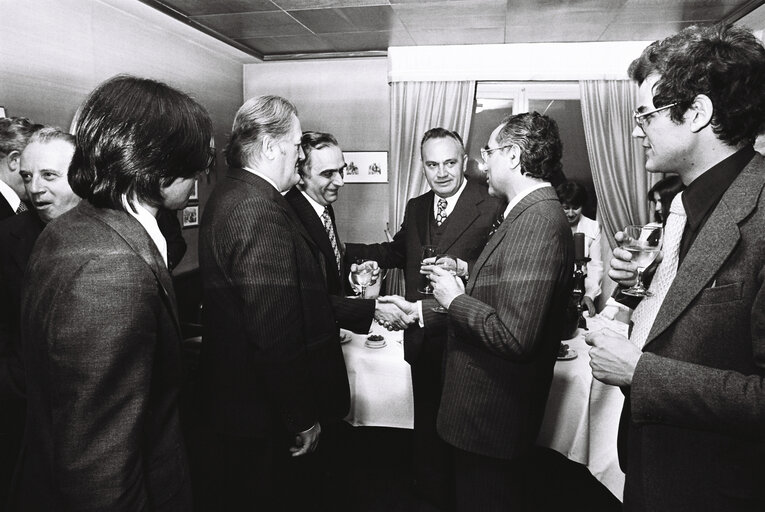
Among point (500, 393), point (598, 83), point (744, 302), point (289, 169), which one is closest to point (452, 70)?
point (598, 83)

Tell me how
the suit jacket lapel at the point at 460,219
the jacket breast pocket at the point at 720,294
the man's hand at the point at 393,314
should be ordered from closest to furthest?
the jacket breast pocket at the point at 720,294 → the man's hand at the point at 393,314 → the suit jacket lapel at the point at 460,219

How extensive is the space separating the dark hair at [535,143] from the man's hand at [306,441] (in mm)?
1299

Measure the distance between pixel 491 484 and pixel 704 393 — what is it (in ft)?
3.38

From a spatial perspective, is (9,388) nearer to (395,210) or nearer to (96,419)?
(96,419)

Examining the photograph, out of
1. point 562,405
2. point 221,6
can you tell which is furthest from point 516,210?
point 221,6

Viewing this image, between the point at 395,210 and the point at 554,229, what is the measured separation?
14.6 feet

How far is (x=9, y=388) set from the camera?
5.89 feet

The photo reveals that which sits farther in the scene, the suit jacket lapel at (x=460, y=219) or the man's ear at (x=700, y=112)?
the suit jacket lapel at (x=460, y=219)

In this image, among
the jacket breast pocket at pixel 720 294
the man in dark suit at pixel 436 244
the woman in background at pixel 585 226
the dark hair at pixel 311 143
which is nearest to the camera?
the jacket breast pocket at pixel 720 294

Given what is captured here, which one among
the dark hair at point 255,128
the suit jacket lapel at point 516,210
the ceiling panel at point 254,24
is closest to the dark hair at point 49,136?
the dark hair at point 255,128

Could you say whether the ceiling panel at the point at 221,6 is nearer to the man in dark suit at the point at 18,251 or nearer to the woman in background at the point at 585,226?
the man in dark suit at the point at 18,251

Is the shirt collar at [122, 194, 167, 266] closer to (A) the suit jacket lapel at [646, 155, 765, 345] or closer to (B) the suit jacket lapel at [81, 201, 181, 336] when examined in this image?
(B) the suit jacket lapel at [81, 201, 181, 336]

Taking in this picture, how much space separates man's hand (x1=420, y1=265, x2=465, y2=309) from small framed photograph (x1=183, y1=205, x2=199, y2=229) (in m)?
4.27

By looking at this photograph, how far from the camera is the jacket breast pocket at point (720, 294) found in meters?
1.10
